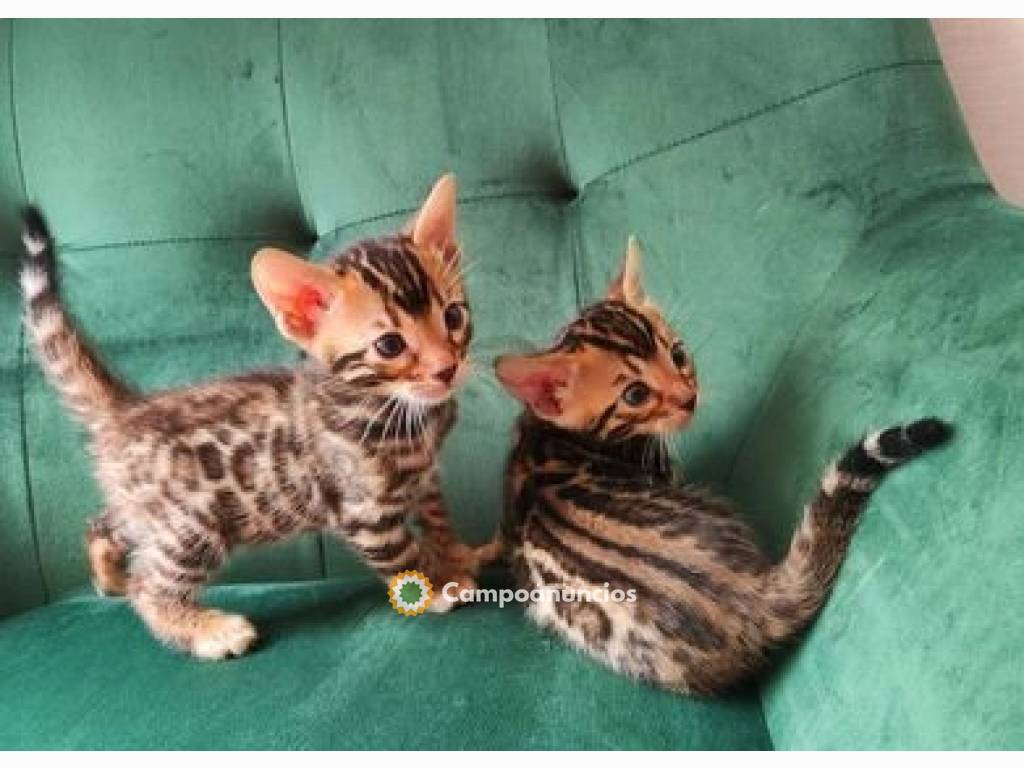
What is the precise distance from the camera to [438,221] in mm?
915

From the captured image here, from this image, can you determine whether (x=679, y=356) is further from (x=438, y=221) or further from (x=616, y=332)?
(x=438, y=221)

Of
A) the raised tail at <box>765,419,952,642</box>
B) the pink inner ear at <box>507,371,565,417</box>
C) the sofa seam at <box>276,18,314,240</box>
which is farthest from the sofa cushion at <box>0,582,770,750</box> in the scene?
the sofa seam at <box>276,18,314,240</box>

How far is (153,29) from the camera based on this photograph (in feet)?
3.70

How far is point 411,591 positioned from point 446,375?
0.92 feet

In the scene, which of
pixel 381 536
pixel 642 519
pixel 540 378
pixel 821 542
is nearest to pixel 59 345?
pixel 381 536

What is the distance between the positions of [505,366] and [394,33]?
0.47 m

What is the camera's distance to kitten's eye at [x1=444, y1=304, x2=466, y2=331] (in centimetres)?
90

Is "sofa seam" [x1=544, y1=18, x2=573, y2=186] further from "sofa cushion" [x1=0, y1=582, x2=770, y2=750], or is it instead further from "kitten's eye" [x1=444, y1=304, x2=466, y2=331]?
"sofa cushion" [x1=0, y1=582, x2=770, y2=750]

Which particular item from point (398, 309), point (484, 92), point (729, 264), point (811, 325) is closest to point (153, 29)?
point (484, 92)

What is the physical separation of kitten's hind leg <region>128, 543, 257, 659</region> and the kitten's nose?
336 mm

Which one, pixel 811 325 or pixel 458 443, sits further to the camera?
pixel 458 443

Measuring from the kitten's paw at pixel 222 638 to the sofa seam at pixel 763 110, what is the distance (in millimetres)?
647

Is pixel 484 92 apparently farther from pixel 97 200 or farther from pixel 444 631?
pixel 444 631
